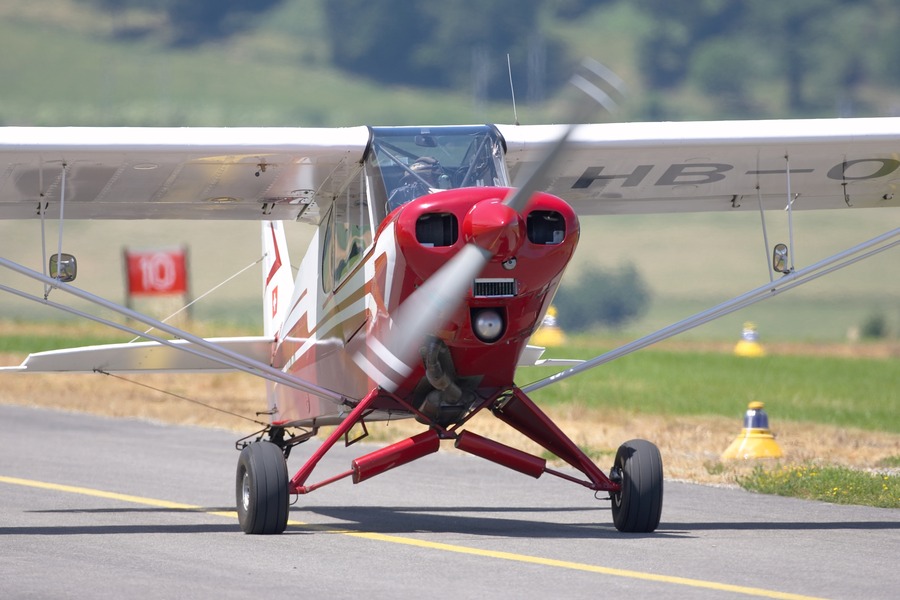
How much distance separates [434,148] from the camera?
10.2m

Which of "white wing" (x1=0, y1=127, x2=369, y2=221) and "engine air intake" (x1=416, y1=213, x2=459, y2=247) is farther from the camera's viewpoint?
"white wing" (x1=0, y1=127, x2=369, y2=221)

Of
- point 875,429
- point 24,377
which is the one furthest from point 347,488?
point 24,377

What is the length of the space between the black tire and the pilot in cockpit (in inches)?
89.0

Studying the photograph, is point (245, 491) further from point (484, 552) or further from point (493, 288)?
point (493, 288)

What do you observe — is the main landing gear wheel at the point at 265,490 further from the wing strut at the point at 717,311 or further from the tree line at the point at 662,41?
the tree line at the point at 662,41

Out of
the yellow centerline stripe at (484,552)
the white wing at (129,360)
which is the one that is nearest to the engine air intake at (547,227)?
the yellow centerline stripe at (484,552)

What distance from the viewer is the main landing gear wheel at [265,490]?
9.73 m

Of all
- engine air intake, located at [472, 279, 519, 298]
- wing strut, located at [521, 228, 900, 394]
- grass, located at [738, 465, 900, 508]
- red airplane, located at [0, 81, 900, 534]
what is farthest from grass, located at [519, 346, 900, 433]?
engine air intake, located at [472, 279, 519, 298]

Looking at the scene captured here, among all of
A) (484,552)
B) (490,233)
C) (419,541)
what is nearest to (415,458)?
(419,541)

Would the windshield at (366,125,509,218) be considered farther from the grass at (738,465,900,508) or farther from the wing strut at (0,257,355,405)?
the grass at (738,465,900,508)

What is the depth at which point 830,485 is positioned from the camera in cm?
1237

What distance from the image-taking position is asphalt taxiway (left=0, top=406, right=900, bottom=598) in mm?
7793

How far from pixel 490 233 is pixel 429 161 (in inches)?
69.5

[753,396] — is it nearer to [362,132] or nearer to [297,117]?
[362,132]
